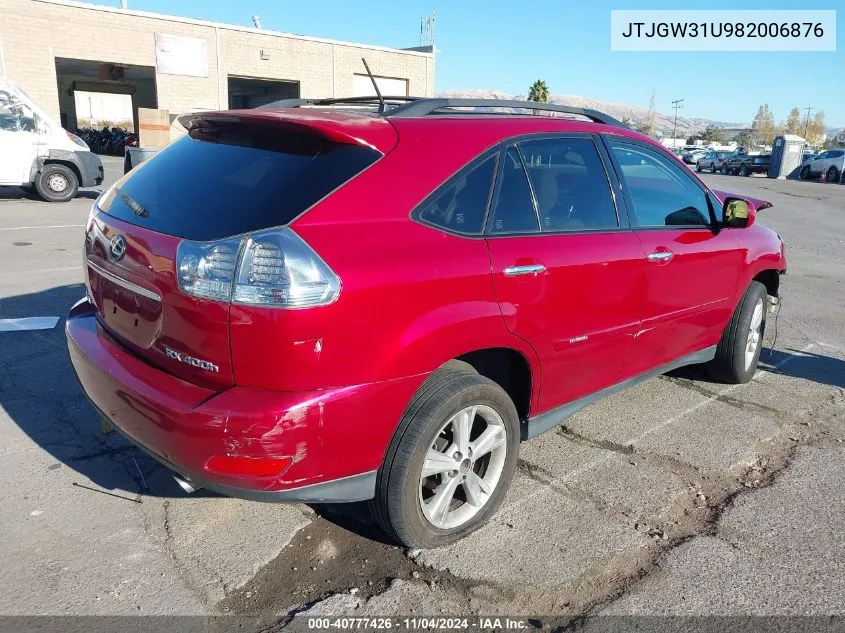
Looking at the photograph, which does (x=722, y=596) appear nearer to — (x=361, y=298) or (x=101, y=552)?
(x=361, y=298)

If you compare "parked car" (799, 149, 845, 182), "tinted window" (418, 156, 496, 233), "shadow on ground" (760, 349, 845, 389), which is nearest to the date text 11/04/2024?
"tinted window" (418, 156, 496, 233)

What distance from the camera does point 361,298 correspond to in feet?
7.83

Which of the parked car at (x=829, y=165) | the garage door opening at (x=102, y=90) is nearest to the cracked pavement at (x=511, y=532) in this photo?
the garage door opening at (x=102, y=90)

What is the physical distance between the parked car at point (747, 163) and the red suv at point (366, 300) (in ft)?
137

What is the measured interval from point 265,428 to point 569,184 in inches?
79.4

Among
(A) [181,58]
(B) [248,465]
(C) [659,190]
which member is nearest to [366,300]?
(B) [248,465]

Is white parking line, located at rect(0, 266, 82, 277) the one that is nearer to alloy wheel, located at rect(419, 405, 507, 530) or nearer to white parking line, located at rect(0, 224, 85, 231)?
white parking line, located at rect(0, 224, 85, 231)

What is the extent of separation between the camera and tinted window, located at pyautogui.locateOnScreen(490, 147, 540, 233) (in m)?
2.98

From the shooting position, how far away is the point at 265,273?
2295 millimetres

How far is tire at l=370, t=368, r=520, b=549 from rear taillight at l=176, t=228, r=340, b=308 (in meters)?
0.65

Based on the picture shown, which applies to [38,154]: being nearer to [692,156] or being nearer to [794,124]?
[692,156]

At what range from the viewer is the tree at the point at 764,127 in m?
102

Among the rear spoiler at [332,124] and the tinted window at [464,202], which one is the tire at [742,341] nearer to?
the tinted window at [464,202]

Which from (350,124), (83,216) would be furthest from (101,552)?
(83,216)
